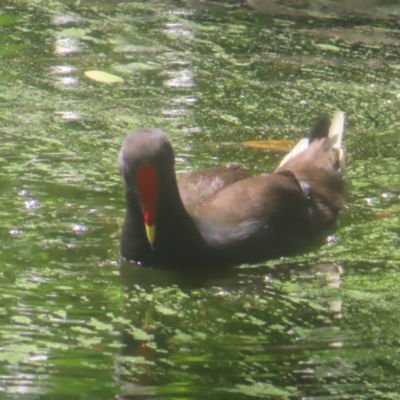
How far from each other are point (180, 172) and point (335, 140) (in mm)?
823

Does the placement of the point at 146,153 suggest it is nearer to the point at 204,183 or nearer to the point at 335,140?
the point at 204,183

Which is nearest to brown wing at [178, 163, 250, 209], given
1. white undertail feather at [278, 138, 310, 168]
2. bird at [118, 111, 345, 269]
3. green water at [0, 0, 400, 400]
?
bird at [118, 111, 345, 269]

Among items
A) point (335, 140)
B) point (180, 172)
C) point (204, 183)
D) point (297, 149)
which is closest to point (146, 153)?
point (204, 183)

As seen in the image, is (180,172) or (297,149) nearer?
(180,172)

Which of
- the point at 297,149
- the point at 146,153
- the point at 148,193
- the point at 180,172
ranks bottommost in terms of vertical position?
A: the point at 180,172

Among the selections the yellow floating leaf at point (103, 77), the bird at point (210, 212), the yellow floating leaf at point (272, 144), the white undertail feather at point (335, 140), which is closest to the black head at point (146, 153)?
the bird at point (210, 212)

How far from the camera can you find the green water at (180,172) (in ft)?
10.3

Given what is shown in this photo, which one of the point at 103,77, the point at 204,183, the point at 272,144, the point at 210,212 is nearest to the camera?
the point at 210,212

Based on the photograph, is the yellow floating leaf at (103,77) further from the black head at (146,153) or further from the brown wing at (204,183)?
the black head at (146,153)

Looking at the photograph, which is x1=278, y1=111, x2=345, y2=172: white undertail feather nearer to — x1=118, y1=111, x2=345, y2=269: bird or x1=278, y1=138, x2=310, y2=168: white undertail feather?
x1=278, y1=138, x2=310, y2=168: white undertail feather

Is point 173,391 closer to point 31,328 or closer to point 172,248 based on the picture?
point 31,328

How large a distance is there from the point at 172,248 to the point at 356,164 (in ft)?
5.28

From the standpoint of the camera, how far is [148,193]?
3.93 m

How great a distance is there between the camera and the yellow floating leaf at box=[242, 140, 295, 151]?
5.49m
